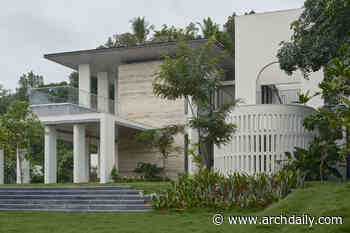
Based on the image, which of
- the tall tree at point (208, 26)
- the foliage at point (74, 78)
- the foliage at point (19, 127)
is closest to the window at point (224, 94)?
the tall tree at point (208, 26)

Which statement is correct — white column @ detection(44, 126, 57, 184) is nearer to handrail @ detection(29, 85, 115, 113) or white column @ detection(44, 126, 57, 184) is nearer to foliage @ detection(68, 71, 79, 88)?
handrail @ detection(29, 85, 115, 113)

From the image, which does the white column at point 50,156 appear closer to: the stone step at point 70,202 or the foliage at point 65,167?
the stone step at point 70,202

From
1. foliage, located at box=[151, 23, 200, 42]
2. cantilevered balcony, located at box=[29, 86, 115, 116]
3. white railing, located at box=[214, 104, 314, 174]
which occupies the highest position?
foliage, located at box=[151, 23, 200, 42]

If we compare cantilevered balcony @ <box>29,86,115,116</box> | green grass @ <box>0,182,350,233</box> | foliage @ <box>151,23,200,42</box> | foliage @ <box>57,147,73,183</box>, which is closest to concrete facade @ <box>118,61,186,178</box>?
cantilevered balcony @ <box>29,86,115,116</box>

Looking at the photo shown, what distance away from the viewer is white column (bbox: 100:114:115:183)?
21609 mm

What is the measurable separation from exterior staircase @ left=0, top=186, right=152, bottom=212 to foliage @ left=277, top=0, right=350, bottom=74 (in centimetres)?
572

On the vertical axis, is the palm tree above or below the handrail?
above

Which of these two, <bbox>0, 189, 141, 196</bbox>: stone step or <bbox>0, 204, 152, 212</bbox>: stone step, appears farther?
<bbox>0, 189, 141, 196</bbox>: stone step

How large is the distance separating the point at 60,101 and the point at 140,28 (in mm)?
16921

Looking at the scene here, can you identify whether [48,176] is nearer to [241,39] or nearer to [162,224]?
[241,39]

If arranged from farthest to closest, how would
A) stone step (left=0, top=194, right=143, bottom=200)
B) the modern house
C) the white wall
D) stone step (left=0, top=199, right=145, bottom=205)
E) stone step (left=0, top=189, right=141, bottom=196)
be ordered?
1. the white wall
2. the modern house
3. stone step (left=0, top=189, right=141, bottom=196)
4. stone step (left=0, top=194, right=143, bottom=200)
5. stone step (left=0, top=199, right=145, bottom=205)

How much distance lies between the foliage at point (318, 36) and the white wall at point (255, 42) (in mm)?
8474

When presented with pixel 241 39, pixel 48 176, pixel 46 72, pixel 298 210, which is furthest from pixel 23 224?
pixel 46 72

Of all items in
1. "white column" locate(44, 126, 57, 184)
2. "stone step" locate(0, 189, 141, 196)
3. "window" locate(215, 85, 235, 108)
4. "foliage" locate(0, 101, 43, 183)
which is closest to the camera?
"stone step" locate(0, 189, 141, 196)
